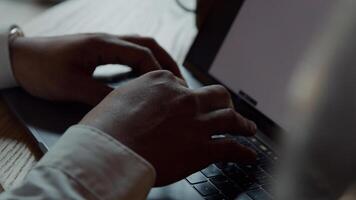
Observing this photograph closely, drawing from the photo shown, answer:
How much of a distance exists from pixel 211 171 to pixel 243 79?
0.64 ft

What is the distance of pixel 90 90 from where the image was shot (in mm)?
717

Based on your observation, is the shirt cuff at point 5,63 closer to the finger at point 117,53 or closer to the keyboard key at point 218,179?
the finger at point 117,53

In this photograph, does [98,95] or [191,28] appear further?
[191,28]

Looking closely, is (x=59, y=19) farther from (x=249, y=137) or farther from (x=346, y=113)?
(x=346, y=113)

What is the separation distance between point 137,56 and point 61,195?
306mm

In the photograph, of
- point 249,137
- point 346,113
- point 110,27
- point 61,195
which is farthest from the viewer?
point 110,27

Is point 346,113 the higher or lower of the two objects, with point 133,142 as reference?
higher

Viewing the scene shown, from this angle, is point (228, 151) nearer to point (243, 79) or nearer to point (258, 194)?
point (258, 194)

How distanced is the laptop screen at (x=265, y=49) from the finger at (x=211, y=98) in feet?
0.25

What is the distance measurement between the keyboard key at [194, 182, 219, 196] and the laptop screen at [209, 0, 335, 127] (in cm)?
13

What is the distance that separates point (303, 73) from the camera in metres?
0.32

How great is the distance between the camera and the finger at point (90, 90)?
2.35 feet

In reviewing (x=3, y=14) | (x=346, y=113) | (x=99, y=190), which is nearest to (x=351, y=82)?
(x=346, y=113)

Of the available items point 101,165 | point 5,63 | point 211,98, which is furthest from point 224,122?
point 5,63
